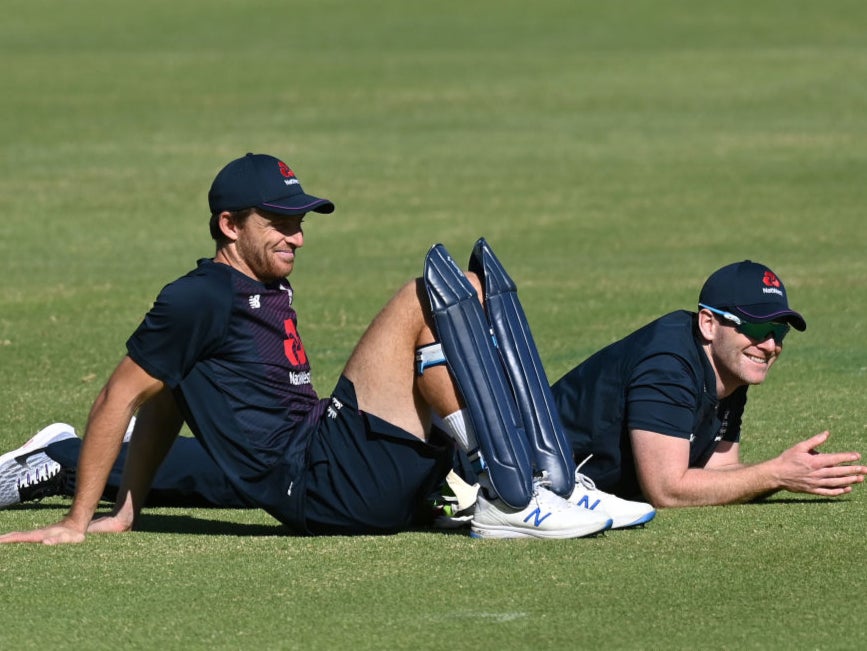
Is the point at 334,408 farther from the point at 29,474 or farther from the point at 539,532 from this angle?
the point at 29,474

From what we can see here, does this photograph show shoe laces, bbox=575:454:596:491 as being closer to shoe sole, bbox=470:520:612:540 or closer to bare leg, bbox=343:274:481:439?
shoe sole, bbox=470:520:612:540

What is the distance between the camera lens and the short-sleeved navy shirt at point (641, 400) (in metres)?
6.76

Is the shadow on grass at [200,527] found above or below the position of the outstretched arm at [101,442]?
below

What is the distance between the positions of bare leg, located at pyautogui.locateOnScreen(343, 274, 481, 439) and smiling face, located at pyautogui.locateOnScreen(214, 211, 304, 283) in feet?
1.47

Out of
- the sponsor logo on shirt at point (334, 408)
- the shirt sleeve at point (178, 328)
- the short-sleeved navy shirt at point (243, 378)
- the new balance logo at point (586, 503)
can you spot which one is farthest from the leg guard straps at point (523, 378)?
the shirt sleeve at point (178, 328)

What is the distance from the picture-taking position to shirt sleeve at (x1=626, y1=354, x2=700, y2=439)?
22.1ft

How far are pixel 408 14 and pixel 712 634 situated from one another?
37795 millimetres

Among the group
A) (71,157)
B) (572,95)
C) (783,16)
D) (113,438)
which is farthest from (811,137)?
(113,438)

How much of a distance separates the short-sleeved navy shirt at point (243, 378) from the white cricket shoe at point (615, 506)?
3.38 ft

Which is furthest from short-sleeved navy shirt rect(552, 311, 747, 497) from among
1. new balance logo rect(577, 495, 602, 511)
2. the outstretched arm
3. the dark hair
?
the outstretched arm

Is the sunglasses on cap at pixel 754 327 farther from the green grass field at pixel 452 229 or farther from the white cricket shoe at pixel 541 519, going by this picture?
the white cricket shoe at pixel 541 519

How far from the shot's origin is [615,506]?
6461mm

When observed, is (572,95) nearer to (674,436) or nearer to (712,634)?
(674,436)

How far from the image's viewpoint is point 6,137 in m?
24.3
